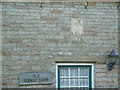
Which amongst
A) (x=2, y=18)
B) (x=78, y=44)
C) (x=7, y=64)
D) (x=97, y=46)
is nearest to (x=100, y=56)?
(x=97, y=46)

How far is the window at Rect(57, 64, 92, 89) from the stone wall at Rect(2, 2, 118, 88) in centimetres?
25

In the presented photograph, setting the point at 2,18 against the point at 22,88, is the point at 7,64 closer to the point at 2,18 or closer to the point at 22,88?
the point at 22,88

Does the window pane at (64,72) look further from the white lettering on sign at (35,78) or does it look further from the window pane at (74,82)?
the white lettering on sign at (35,78)

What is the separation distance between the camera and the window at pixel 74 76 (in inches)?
228

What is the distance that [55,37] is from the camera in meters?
5.69

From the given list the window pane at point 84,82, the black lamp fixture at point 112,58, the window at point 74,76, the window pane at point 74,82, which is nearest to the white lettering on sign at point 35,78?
the window at point 74,76

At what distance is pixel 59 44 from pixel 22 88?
72.0 inches

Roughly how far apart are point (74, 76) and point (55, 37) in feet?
4.72

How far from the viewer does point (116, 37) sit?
583cm

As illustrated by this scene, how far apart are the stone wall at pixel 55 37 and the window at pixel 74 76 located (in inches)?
9.8

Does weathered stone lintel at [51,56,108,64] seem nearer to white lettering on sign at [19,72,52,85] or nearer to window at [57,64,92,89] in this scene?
window at [57,64,92,89]

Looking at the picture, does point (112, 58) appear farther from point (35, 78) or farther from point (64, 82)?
point (35, 78)

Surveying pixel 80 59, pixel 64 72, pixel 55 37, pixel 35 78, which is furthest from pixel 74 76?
pixel 55 37

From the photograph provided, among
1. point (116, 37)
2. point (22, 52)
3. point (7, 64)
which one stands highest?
point (116, 37)
